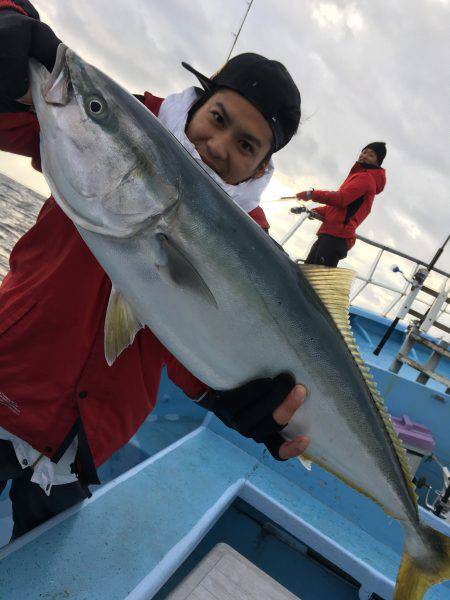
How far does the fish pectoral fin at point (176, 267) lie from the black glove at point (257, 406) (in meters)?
0.47

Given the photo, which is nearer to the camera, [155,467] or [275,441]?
[275,441]

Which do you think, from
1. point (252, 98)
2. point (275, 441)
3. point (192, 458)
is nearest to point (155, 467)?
point (192, 458)

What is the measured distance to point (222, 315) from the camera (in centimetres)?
171

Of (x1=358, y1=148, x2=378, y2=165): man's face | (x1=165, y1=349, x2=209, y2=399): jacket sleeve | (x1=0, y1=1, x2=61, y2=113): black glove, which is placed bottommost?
(x1=165, y1=349, x2=209, y2=399): jacket sleeve

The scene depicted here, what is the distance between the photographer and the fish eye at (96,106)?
1489mm

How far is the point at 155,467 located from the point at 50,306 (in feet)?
4.78

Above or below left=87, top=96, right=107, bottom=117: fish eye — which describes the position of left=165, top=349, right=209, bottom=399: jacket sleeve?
below

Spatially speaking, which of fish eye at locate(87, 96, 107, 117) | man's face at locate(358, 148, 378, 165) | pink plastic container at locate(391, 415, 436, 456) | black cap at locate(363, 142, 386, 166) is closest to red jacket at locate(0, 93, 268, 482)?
fish eye at locate(87, 96, 107, 117)

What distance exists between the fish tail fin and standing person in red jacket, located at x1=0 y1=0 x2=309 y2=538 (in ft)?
2.56

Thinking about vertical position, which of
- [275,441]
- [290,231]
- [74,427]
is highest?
[290,231]

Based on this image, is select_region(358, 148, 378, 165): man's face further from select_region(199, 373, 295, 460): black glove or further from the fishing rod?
select_region(199, 373, 295, 460): black glove

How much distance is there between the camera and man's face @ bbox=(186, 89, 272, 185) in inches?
78.5

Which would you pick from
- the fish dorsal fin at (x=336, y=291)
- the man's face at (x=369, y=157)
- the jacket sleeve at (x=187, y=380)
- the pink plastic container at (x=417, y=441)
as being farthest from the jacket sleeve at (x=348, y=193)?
the jacket sleeve at (x=187, y=380)

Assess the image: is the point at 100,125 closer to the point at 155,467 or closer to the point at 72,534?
the point at 72,534
